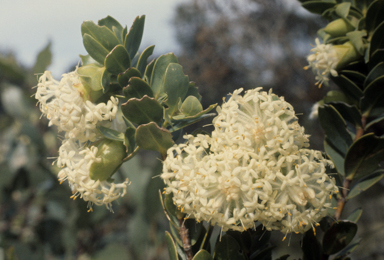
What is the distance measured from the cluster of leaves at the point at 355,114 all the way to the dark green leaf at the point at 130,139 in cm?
42

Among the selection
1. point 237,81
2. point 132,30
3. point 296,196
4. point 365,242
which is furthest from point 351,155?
point 237,81

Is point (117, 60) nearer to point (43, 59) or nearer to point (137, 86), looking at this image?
point (137, 86)

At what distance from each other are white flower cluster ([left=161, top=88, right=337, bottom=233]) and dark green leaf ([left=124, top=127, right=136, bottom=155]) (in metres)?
0.07

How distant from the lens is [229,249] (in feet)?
1.84

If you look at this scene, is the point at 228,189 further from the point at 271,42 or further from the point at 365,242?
the point at 271,42

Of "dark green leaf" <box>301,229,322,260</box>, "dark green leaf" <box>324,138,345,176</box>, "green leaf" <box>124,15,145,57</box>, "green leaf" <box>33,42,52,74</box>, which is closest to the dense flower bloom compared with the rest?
"green leaf" <box>124,15,145,57</box>

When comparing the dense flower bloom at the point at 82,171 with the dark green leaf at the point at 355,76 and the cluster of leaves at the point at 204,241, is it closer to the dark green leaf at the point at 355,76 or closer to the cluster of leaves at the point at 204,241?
the cluster of leaves at the point at 204,241

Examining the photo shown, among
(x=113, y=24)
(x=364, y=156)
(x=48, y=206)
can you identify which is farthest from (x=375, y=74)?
(x=48, y=206)

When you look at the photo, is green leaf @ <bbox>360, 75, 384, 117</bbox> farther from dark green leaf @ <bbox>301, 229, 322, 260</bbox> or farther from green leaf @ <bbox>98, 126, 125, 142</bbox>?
green leaf @ <bbox>98, 126, 125, 142</bbox>

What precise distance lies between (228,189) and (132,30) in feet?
1.15

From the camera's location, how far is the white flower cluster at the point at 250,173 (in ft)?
1.69

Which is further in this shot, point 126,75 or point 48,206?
point 48,206

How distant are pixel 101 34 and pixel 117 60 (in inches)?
2.4

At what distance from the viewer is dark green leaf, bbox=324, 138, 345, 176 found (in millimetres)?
757
